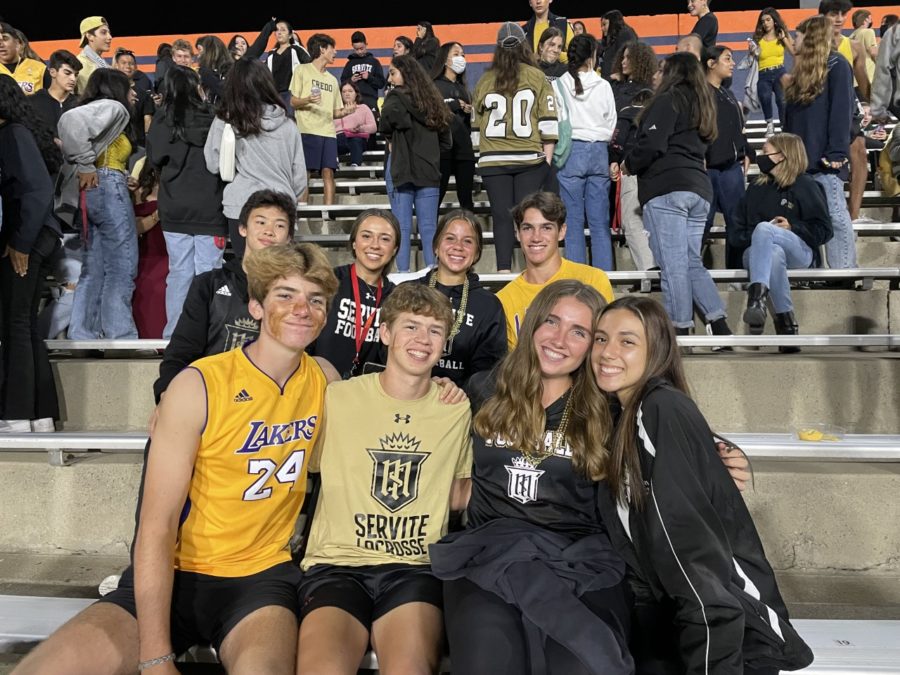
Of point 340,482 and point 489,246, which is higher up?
point 489,246

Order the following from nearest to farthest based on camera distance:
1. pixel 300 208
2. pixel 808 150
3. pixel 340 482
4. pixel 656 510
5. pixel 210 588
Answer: pixel 656 510 < pixel 210 588 < pixel 340 482 < pixel 808 150 < pixel 300 208

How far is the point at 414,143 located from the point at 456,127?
646mm

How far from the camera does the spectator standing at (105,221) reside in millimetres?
4469

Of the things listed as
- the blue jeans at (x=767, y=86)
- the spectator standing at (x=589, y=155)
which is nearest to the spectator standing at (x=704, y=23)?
the blue jeans at (x=767, y=86)

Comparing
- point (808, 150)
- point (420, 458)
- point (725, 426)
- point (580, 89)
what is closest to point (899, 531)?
point (725, 426)

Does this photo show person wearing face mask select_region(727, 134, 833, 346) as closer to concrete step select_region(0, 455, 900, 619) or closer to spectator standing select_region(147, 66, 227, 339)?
concrete step select_region(0, 455, 900, 619)

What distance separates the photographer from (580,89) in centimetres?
542

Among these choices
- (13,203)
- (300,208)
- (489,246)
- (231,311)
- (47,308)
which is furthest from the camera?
(300,208)

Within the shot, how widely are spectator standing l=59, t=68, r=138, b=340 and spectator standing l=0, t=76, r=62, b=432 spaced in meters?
0.75

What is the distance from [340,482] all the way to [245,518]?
0.89ft

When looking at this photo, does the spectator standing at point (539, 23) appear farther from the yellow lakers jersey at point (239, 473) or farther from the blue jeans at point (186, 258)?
the yellow lakers jersey at point (239, 473)

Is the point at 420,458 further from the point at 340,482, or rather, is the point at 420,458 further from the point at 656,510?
the point at 656,510

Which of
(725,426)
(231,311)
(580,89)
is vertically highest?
(580,89)

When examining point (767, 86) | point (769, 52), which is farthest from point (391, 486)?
point (767, 86)
